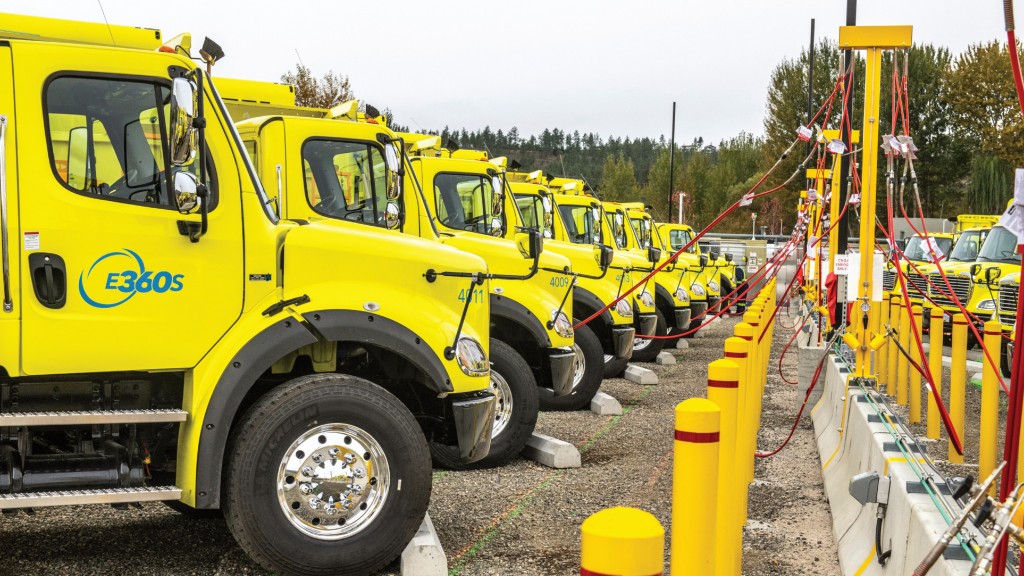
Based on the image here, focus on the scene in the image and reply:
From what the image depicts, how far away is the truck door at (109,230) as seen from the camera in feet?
16.6

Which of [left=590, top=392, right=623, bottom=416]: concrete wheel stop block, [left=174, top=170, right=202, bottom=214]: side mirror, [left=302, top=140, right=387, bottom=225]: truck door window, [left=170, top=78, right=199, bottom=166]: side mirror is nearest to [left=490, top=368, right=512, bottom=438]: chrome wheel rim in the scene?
[left=302, top=140, right=387, bottom=225]: truck door window

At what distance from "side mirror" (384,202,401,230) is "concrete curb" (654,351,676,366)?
378 inches

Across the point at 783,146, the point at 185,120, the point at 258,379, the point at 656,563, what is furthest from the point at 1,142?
the point at 783,146

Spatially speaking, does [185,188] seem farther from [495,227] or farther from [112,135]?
[495,227]

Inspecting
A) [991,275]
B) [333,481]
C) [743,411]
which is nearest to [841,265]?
[743,411]

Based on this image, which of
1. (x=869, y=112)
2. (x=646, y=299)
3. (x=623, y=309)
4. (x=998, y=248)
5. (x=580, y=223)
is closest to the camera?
(x=869, y=112)

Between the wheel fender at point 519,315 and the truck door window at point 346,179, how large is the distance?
70.5 inches

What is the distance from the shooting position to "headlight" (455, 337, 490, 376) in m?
6.04

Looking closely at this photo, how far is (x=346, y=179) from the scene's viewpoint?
7844 mm

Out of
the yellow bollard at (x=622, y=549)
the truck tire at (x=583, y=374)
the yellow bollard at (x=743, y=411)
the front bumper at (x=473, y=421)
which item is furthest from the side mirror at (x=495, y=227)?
the yellow bollard at (x=622, y=549)

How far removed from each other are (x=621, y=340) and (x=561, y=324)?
2871mm

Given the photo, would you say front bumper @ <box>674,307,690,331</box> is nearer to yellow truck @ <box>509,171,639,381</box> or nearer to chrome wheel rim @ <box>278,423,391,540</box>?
yellow truck @ <box>509,171,639,381</box>

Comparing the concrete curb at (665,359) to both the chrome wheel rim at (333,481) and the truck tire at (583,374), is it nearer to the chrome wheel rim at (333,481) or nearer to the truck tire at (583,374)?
the truck tire at (583,374)

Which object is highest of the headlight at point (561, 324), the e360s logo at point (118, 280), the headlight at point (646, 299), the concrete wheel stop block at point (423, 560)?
the e360s logo at point (118, 280)
